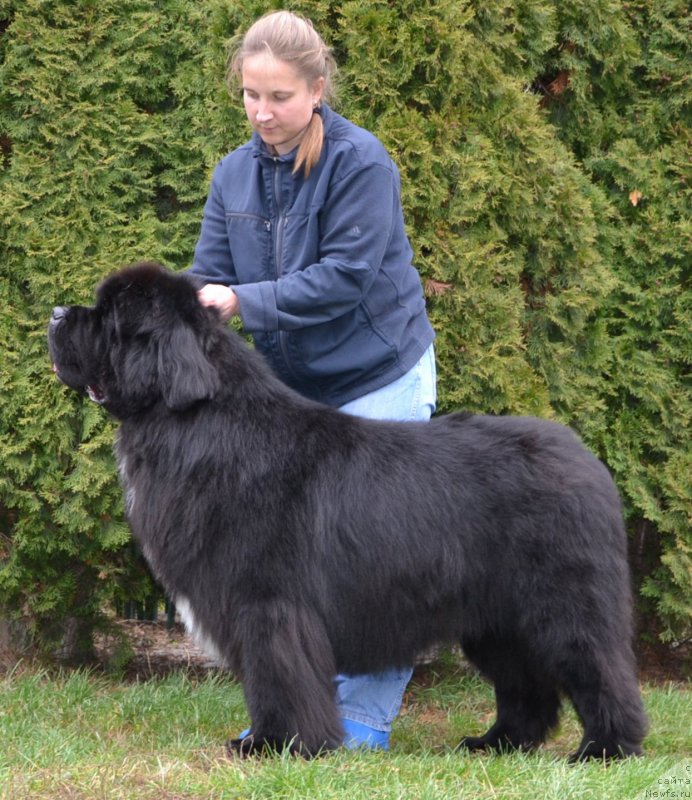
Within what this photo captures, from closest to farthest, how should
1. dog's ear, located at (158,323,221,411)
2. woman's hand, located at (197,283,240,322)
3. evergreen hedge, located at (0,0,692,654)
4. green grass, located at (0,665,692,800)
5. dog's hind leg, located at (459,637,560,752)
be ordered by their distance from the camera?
green grass, located at (0,665,692,800)
dog's ear, located at (158,323,221,411)
woman's hand, located at (197,283,240,322)
dog's hind leg, located at (459,637,560,752)
evergreen hedge, located at (0,0,692,654)

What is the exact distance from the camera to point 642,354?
6098mm

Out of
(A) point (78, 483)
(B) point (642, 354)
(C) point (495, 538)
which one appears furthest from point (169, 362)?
(B) point (642, 354)

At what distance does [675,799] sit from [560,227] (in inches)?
119

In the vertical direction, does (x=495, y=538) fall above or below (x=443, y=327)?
below

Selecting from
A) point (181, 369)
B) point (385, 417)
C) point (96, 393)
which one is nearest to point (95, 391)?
point (96, 393)

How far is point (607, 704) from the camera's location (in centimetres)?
394

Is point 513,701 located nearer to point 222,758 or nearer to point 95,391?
point 222,758

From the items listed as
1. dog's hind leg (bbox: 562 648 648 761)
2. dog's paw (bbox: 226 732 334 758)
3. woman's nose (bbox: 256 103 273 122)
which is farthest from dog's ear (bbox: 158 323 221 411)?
dog's hind leg (bbox: 562 648 648 761)

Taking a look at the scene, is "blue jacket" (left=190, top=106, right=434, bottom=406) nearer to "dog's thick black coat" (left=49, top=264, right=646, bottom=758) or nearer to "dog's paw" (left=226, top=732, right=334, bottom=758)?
"dog's thick black coat" (left=49, top=264, right=646, bottom=758)

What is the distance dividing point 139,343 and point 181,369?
0.70 feet

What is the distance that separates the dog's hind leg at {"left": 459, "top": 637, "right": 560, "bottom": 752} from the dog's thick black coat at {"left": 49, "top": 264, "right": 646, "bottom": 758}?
0.28 meters

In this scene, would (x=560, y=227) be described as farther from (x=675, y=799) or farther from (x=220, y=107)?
(x=675, y=799)

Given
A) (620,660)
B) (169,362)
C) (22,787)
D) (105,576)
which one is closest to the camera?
(22,787)

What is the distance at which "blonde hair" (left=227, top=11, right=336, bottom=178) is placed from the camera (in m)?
3.96
